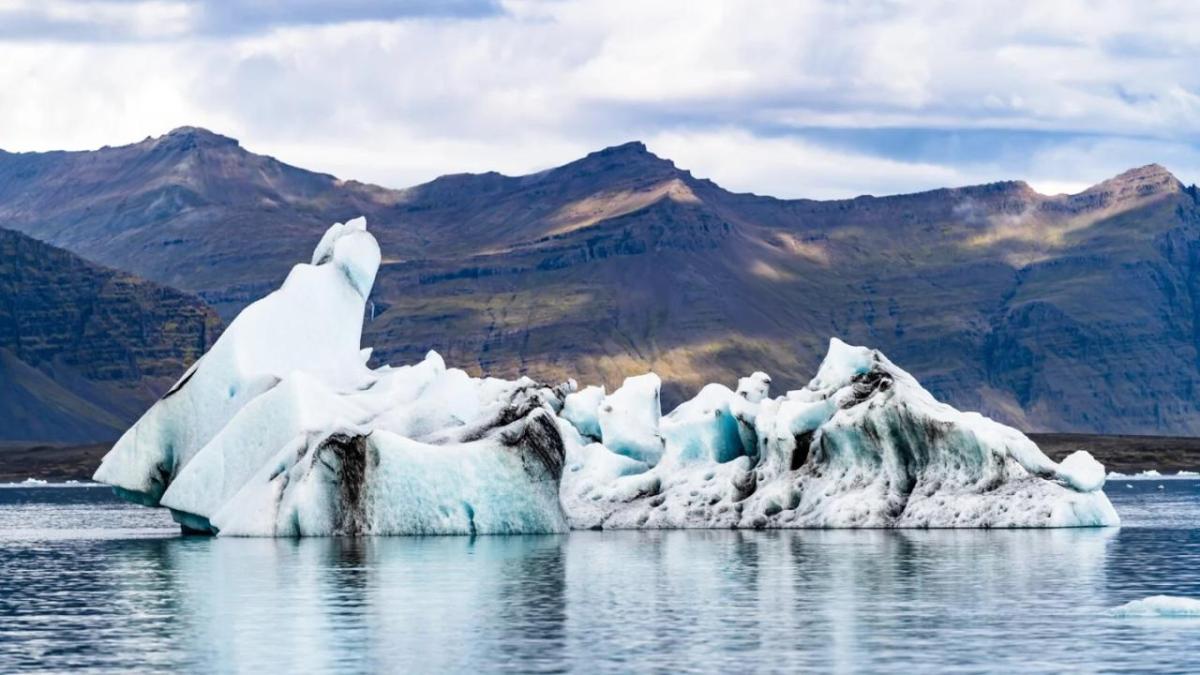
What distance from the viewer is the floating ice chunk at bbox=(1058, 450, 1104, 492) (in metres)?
69.6

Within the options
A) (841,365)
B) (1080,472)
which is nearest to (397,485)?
(841,365)

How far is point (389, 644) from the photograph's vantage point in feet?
120

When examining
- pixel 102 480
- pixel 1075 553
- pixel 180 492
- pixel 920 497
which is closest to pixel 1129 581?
pixel 1075 553

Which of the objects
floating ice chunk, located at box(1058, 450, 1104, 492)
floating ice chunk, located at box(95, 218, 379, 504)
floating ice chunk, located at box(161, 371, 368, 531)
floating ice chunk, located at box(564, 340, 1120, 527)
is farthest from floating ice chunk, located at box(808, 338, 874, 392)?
floating ice chunk, located at box(161, 371, 368, 531)

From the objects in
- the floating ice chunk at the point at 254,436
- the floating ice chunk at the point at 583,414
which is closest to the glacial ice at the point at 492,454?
the floating ice chunk at the point at 254,436

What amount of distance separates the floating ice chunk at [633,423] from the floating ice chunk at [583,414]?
0.89 ft

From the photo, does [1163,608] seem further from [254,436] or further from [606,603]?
[254,436]

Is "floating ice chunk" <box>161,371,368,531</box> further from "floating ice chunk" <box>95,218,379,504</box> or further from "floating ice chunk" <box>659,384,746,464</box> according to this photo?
"floating ice chunk" <box>659,384,746,464</box>

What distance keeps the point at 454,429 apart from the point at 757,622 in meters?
26.9

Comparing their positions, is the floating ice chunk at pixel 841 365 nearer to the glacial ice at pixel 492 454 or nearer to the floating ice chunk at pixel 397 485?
the glacial ice at pixel 492 454

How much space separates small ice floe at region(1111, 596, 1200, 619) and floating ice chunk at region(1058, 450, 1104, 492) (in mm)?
28970

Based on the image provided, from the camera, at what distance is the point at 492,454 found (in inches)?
2504

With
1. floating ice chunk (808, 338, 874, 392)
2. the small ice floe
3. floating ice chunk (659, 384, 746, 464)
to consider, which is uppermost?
floating ice chunk (808, 338, 874, 392)

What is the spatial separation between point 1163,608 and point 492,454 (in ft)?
90.1
